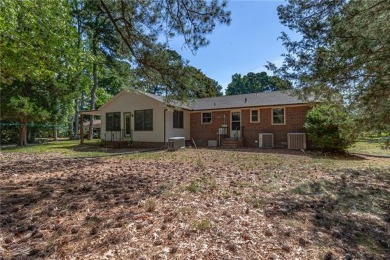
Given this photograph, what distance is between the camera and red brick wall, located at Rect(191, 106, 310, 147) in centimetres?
1310

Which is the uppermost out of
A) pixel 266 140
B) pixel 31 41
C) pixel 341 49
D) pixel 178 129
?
pixel 31 41

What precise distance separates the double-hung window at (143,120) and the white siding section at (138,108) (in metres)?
0.21

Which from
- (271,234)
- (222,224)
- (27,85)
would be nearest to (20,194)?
(222,224)

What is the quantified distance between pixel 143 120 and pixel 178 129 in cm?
245

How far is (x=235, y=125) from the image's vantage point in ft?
50.1

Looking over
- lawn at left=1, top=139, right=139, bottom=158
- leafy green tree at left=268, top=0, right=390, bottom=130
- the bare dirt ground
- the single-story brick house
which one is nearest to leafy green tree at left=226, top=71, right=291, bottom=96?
the single-story brick house

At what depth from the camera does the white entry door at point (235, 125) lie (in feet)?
49.3

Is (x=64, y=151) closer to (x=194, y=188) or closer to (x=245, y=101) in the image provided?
(x=194, y=188)

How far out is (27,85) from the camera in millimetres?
17266

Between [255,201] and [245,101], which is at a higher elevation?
[245,101]

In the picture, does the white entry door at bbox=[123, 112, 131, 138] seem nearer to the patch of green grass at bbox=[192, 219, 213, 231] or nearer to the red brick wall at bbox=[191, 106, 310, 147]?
the red brick wall at bbox=[191, 106, 310, 147]

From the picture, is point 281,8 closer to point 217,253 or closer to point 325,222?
point 325,222

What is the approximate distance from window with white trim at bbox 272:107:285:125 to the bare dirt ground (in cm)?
836

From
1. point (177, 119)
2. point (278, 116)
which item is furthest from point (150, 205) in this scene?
point (177, 119)
